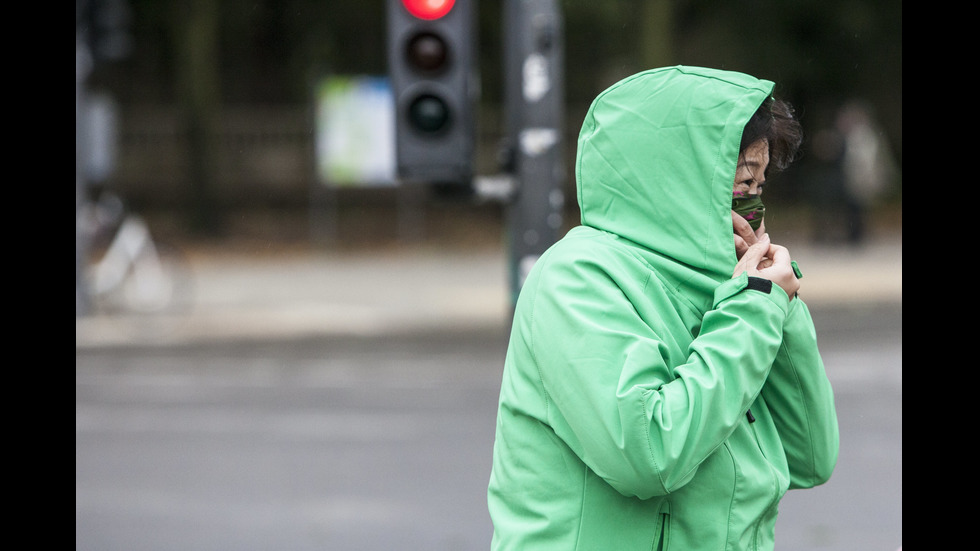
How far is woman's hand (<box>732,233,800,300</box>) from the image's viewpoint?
5.99ft

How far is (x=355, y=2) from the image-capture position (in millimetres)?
22656

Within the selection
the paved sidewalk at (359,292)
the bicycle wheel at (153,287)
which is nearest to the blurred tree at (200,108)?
the paved sidewalk at (359,292)

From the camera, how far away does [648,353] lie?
1685mm

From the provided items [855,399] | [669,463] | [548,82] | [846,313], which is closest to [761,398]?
[669,463]

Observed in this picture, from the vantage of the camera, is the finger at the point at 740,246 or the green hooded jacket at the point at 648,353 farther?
the finger at the point at 740,246

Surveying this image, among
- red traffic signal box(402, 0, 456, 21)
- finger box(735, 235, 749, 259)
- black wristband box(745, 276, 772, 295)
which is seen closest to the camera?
black wristband box(745, 276, 772, 295)

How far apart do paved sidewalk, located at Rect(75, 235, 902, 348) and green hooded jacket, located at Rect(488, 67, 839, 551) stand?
9.84m

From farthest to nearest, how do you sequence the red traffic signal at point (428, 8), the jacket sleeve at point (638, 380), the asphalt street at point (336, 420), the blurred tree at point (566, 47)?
the blurred tree at point (566, 47) < the asphalt street at point (336, 420) < the red traffic signal at point (428, 8) < the jacket sleeve at point (638, 380)

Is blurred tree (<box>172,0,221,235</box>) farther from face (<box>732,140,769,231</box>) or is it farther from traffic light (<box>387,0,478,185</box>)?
face (<box>732,140,769,231</box>)

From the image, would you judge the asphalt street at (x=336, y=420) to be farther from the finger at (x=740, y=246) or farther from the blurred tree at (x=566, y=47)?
the blurred tree at (x=566, y=47)

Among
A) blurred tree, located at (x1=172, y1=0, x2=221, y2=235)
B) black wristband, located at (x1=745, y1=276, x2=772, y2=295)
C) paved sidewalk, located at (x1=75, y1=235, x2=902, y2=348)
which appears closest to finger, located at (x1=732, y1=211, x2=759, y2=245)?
black wristband, located at (x1=745, y1=276, x2=772, y2=295)

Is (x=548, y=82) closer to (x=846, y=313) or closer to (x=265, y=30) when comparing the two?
(x=846, y=313)

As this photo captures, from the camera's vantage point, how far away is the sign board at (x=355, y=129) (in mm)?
18828

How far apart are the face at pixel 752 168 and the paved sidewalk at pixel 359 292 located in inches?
389
